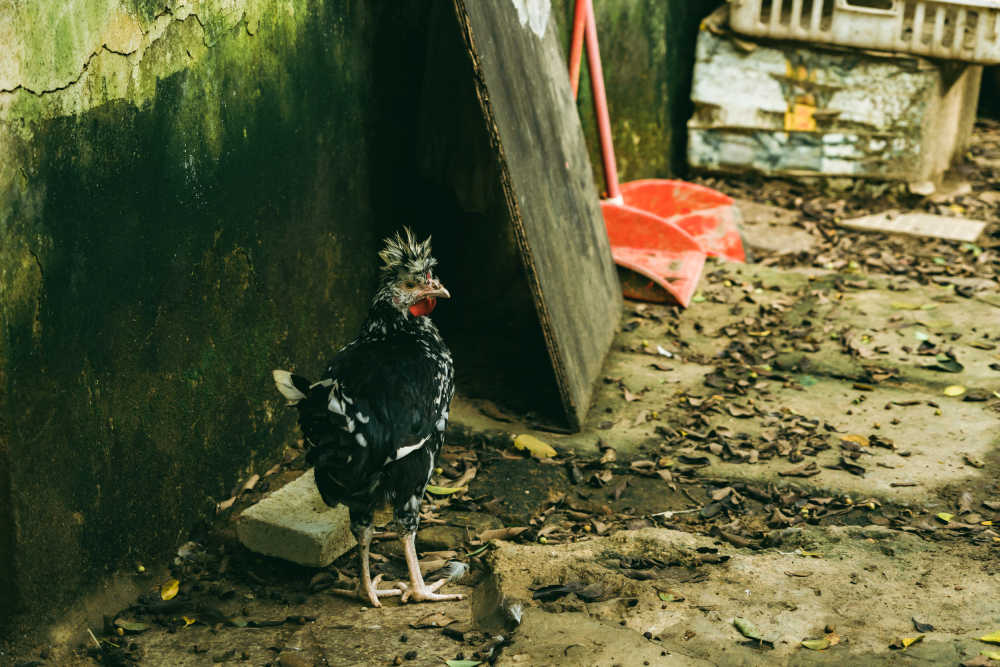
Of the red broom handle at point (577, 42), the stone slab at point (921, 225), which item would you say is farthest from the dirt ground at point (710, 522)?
the red broom handle at point (577, 42)

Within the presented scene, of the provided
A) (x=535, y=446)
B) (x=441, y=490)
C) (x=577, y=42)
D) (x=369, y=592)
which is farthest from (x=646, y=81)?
(x=369, y=592)

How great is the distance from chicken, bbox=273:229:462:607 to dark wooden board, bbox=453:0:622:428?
79cm

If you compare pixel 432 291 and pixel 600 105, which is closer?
pixel 432 291

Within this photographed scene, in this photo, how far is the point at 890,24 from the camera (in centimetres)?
788

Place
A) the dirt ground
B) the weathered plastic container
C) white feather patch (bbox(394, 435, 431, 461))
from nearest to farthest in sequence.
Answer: the dirt ground
white feather patch (bbox(394, 435, 431, 461))
the weathered plastic container

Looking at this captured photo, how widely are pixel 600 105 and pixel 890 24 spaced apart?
2573mm

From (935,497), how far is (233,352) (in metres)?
3.07

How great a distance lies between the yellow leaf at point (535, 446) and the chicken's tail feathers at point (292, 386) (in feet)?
5.10

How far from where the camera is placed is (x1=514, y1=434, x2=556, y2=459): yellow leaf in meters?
4.88

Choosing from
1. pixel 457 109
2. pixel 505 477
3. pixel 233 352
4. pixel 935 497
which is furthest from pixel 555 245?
pixel 935 497

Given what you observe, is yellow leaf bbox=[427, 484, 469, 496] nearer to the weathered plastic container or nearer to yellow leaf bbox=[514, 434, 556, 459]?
yellow leaf bbox=[514, 434, 556, 459]

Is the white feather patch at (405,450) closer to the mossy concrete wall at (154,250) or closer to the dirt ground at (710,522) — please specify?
the dirt ground at (710,522)

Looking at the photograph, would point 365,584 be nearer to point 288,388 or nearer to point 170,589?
point 170,589

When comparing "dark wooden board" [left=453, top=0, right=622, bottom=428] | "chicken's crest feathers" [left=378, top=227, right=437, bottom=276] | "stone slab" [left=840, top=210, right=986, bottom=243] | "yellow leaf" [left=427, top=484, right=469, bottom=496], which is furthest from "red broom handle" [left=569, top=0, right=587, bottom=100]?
"yellow leaf" [left=427, top=484, right=469, bottom=496]
